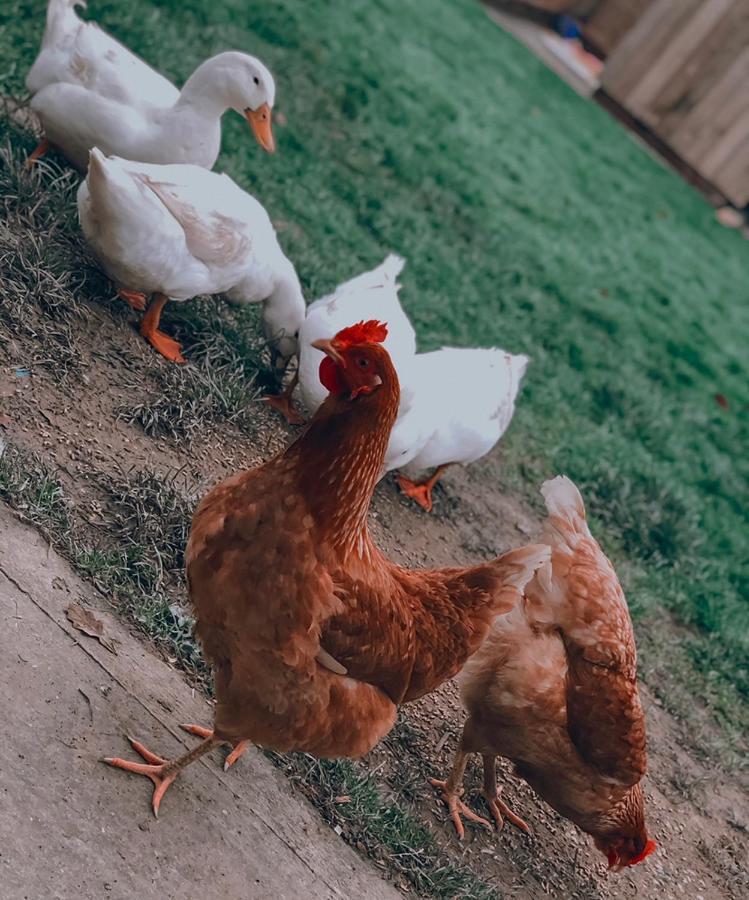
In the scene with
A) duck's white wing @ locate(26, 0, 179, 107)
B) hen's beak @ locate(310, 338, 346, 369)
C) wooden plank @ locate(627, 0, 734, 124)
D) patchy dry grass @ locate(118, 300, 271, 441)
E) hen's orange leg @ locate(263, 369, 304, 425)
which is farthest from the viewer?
wooden plank @ locate(627, 0, 734, 124)

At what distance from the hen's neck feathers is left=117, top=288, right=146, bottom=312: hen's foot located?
198cm

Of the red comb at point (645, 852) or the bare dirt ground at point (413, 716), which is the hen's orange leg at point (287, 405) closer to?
the bare dirt ground at point (413, 716)

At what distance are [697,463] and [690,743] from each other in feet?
9.12

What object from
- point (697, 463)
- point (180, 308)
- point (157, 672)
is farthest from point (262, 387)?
point (697, 463)

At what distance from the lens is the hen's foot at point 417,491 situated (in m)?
4.52

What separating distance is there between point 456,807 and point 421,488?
5.75 feet

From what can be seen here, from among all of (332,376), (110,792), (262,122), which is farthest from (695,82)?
(110,792)

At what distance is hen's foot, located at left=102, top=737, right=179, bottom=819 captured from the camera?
2.48m

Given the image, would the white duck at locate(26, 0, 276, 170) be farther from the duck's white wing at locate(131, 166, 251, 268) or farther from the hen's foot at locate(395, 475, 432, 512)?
the hen's foot at locate(395, 475, 432, 512)

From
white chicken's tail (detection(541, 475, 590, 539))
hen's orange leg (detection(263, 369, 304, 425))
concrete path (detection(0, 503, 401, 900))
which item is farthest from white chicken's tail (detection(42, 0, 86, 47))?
white chicken's tail (detection(541, 475, 590, 539))

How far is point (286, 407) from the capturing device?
422 centimetres

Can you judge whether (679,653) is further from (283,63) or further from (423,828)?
(283,63)

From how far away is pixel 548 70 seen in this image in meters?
12.2

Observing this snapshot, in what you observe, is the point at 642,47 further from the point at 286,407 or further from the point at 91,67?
the point at 286,407
